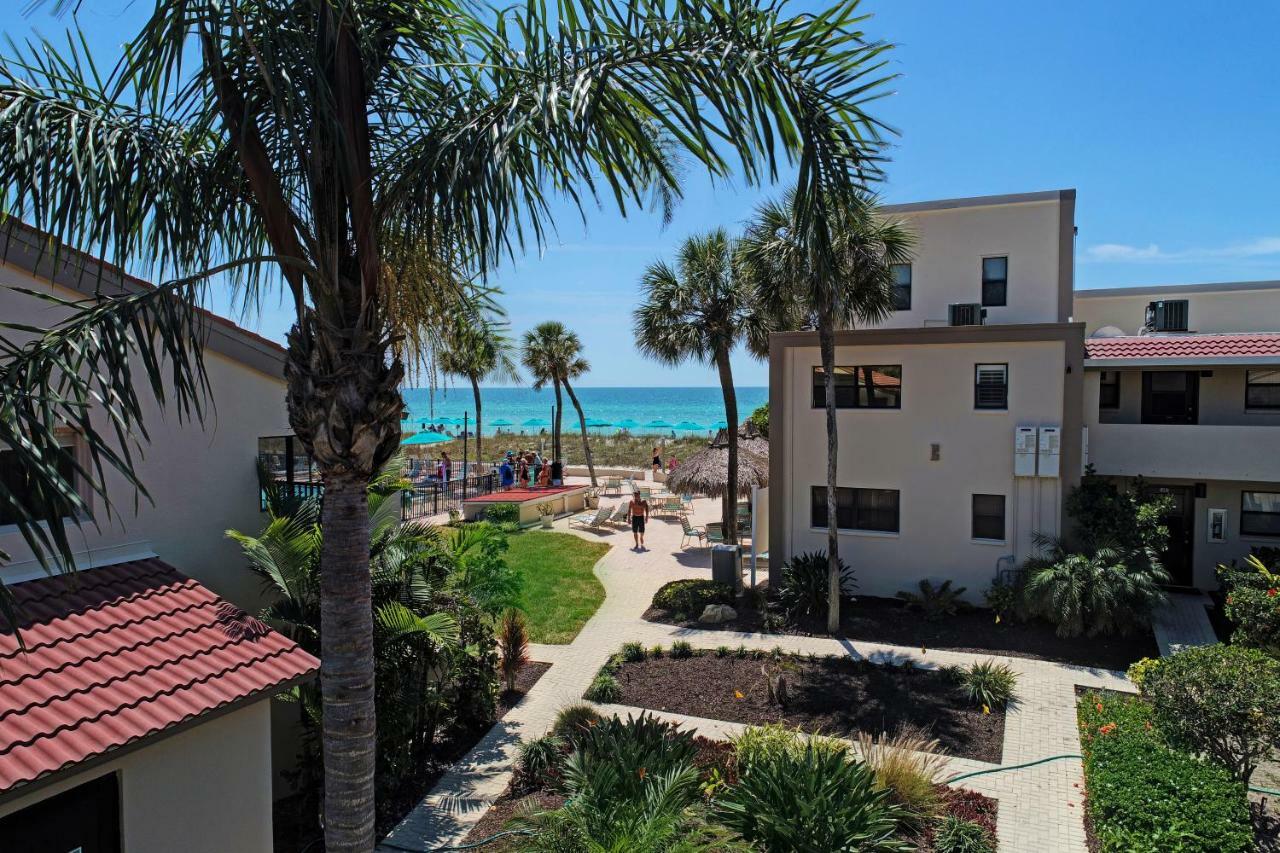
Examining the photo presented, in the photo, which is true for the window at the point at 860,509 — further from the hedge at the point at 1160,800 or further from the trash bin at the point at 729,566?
the hedge at the point at 1160,800

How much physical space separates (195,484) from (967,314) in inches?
577

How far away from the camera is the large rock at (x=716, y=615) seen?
15.5 meters

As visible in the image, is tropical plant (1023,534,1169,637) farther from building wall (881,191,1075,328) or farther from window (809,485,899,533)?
building wall (881,191,1075,328)

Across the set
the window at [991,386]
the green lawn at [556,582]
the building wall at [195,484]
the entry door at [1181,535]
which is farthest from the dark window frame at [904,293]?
the building wall at [195,484]

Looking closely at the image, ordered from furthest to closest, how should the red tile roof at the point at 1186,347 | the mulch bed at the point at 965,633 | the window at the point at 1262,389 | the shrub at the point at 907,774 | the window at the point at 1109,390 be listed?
the window at the point at 1109,390
the window at the point at 1262,389
the red tile roof at the point at 1186,347
the mulch bed at the point at 965,633
the shrub at the point at 907,774

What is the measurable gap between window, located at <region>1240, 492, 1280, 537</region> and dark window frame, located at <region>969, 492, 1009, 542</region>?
5991 mm

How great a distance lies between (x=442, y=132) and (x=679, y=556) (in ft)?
59.0

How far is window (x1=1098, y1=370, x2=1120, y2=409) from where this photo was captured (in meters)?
17.5

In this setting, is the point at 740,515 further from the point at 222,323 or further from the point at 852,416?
the point at 222,323

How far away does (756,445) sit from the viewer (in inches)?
920

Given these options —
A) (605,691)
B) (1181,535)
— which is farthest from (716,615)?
(1181,535)

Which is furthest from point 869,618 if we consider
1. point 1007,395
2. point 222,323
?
point 222,323

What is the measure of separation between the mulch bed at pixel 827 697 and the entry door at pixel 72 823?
713 cm

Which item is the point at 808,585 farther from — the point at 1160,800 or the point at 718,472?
the point at 1160,800
